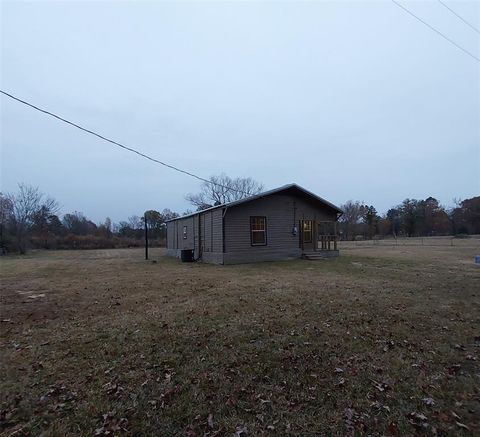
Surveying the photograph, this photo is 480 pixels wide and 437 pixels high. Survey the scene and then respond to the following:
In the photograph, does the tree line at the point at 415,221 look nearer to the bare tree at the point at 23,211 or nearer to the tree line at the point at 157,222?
the tree line at the point at 157,222

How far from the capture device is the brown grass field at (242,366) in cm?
296

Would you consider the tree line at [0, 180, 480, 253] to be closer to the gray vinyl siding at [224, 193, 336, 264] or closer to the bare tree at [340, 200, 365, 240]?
the bare tree at [340, 200, 365, 240]

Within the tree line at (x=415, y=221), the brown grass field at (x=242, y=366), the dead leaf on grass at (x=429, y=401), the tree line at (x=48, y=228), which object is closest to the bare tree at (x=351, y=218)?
the tree line at (x=415, y=221)

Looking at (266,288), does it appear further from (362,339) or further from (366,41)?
(366,41)

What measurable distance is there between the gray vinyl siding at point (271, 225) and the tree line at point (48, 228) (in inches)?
1053

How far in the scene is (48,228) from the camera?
4847cm

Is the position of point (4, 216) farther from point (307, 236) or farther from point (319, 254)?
point (319, 254)

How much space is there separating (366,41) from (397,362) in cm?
1581

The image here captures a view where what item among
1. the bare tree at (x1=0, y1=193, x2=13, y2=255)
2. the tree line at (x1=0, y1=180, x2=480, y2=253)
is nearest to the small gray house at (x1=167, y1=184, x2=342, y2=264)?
the tree line at (x1=0, y1=180, x2=480, y2=253)

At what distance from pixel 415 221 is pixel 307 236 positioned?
65.8 m

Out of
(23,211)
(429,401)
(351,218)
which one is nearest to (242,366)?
(429,401)

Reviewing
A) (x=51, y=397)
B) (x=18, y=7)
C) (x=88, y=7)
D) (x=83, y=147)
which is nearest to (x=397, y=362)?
(x=51, y=397)

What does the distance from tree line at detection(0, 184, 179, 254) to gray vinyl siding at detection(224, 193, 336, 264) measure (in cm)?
2674

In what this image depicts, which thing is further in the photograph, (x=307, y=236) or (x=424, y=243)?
(x=424, y=243)
